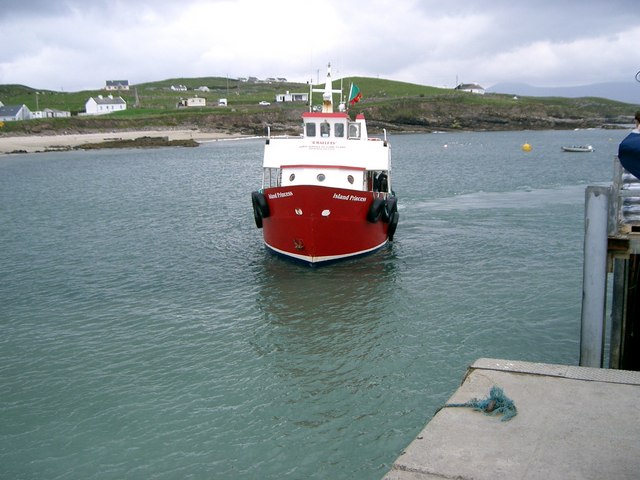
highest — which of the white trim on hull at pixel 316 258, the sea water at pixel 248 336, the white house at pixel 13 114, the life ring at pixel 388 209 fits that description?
the white house at pixel 13 114

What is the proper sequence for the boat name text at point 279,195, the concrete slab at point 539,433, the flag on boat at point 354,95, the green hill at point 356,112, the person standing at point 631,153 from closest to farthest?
the concrete slab at point 539,433 < the person standing at point 631,153 < the boat name text at point 279,195 < the flag on boat at point 354,95 < the green hill at point 356,112

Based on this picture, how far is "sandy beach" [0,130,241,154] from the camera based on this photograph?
90.8m

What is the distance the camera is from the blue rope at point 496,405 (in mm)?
6613

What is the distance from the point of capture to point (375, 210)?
20.8 m

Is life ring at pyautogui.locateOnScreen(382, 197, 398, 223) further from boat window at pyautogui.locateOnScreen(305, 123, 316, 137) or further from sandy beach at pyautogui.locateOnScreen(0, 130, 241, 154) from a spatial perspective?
sandy beach at pyautogui.locateOnScreen(0, 130, 241, 154)

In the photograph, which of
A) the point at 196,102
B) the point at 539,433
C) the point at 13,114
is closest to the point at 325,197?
the point at 539,433

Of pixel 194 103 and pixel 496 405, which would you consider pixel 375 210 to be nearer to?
pixel 496 405

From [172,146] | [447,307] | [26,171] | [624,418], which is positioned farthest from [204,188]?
[172,146]

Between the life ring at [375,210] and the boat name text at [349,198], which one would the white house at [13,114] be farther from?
the boat name text at [349,198]

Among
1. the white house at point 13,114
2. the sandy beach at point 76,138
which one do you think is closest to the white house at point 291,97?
the sandy beach at point 76,138

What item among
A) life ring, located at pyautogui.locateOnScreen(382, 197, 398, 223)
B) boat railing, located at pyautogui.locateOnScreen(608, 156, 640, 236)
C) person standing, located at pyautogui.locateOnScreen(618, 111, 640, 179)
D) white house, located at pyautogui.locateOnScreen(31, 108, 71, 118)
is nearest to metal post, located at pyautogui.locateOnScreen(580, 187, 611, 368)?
boat railing, located at pyautogui.locateOnScreen(608, 156, 640, 236)

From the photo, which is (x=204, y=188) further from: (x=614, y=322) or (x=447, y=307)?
(x=614, y=322)

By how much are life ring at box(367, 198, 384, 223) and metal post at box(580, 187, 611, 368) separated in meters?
12.0

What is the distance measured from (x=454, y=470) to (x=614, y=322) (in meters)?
5.41
